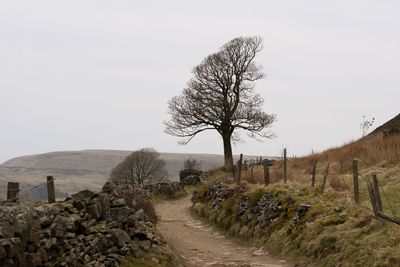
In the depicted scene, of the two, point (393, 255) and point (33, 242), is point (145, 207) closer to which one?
point (33, 242)

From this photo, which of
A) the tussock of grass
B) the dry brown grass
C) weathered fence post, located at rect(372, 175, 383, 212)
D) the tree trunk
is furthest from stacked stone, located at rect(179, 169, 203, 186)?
weathered fence post, located at rect(372, 175, 383, 212)

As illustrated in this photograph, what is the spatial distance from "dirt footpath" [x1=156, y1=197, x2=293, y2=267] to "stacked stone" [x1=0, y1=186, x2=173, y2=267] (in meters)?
1.38

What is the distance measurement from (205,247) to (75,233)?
5173 mm

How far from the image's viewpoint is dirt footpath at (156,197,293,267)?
1141cm

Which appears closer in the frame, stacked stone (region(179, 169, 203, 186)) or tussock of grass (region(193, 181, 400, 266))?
tussock of grass (region(193, 181, 400, 266))

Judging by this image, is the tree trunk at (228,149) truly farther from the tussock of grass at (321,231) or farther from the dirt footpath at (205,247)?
the tussock of grass at (321,231)

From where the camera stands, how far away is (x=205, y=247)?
13.5 m

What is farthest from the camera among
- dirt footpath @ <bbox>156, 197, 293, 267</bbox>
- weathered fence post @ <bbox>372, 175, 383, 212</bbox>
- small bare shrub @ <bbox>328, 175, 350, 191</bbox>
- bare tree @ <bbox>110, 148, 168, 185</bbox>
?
bare tree @ <bbox>110, 148, 168, 185</bbox>

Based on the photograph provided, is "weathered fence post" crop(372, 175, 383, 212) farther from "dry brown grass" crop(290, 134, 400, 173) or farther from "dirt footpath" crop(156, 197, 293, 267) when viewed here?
"dry brown grass" crop(290, 134, 400, 173)

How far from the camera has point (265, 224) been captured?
45.5 feet

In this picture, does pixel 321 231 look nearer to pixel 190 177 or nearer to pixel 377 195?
pixel 377 195

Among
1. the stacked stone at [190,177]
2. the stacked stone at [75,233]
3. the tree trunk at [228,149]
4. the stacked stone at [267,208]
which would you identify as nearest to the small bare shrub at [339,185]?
the stacked stone at [267,208]

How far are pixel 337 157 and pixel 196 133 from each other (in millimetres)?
15561

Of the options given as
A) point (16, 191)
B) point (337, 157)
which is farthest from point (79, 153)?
point (16, 191)
